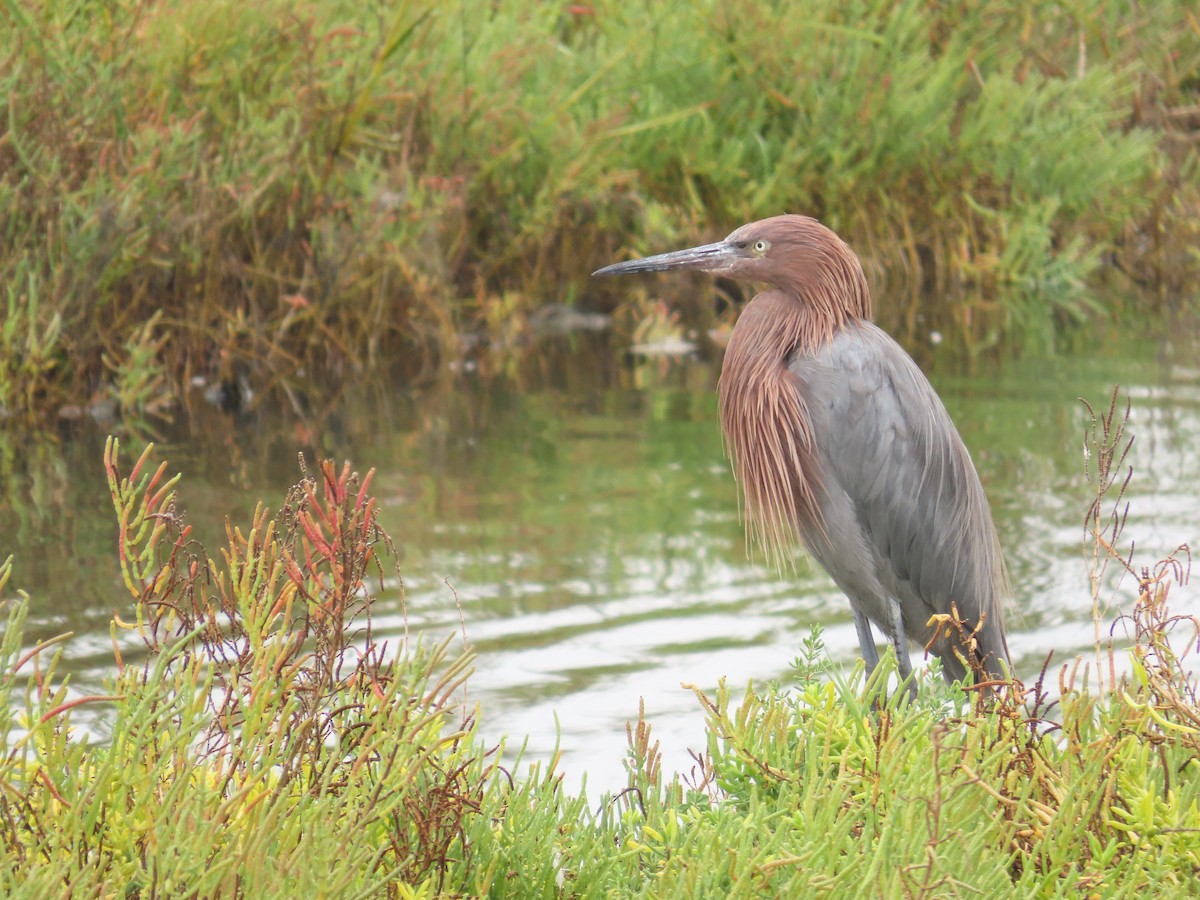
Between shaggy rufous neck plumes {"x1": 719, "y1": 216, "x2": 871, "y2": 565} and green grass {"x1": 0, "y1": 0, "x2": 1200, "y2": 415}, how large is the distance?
4007mm

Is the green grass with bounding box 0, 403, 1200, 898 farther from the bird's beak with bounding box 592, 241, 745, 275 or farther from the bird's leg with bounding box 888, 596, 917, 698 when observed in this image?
the bird's beak with bounding box 592, 241, 745, 275

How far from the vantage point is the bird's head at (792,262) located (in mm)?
4480

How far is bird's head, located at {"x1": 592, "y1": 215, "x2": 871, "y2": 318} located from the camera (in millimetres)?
4480

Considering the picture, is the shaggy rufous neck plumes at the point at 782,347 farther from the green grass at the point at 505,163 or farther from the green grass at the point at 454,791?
the green grass at the point at 505,163

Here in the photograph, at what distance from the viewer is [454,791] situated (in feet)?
9.61

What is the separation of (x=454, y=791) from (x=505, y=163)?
7804 millimetres

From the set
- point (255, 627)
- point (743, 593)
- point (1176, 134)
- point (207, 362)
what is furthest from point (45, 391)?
point (1176, 134)

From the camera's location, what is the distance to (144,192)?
7957 millimetres

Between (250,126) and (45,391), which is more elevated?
(250,126)

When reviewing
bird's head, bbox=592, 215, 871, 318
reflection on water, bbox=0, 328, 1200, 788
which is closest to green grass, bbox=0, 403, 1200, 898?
reflection on water, bbox=0, 328, 1200, 788

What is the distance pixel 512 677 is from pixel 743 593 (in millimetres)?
1246

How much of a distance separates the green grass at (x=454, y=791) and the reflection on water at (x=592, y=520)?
2.76ft

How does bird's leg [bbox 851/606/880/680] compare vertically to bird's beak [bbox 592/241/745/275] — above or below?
below

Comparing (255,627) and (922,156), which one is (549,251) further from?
(255,627)
